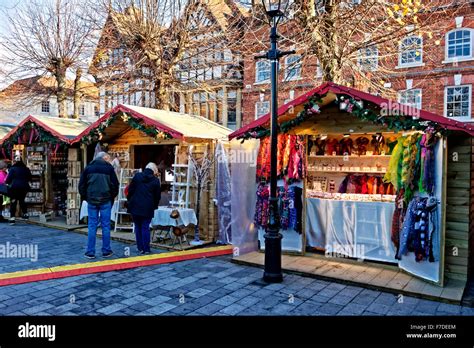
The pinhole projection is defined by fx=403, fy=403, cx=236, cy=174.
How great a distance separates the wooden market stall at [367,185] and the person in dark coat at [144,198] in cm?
154

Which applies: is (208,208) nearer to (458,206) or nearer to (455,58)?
(458,206)

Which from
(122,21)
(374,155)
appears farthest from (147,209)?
(122,21)

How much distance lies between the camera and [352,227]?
6.98m

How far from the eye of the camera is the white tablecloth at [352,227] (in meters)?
6.62

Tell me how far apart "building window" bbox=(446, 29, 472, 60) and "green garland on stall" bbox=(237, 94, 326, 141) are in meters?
15.9

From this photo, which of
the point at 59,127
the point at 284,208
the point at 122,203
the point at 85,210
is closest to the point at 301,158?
the point at 284,208

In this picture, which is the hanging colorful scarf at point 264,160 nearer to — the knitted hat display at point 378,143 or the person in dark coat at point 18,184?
the knitted hat display at point 378,143

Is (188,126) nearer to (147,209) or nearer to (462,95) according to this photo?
(147,209)

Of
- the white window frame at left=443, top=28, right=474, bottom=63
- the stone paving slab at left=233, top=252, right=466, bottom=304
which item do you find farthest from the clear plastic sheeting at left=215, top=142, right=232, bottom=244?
the white window frame at left=443, top=28, right=474, bottom=63

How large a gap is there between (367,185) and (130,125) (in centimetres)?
564

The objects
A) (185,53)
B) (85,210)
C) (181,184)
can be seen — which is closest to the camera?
(181,184)

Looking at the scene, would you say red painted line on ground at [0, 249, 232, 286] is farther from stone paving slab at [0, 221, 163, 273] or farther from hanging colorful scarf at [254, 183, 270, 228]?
hanging colorful scarf at [254, 183, 270, 228]

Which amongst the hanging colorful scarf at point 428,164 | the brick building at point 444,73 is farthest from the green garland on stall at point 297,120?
the brick building at point 444,73
